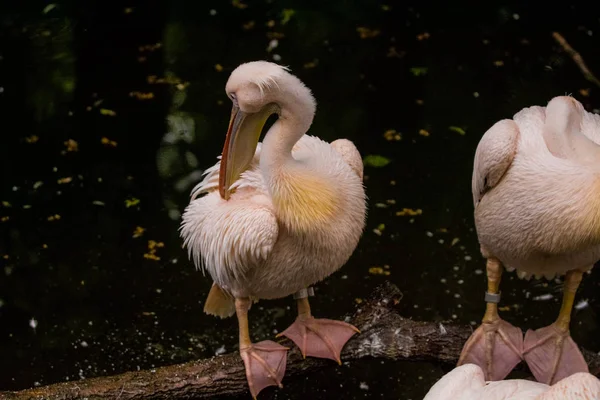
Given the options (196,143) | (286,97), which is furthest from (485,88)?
(286,97)

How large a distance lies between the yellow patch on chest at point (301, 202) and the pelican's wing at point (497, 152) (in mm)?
622

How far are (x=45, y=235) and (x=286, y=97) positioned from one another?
8.18ft

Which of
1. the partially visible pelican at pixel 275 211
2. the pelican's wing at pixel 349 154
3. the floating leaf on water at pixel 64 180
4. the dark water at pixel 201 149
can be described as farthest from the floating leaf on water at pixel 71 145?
the pelican's wing at pixel 349 154

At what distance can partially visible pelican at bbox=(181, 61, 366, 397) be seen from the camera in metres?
3.11

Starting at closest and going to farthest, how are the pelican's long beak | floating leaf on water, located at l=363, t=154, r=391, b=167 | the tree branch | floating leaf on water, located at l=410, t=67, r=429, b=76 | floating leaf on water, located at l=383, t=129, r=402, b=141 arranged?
the pelican's long beak, the tree branch, floating leaf on water, located at l=363, t=154, r=391, b=167, floating leaf on water, located at l=383, t=129, r=402, b=141, floating leaf on water, located at l=410, t=67, r=429, b=76

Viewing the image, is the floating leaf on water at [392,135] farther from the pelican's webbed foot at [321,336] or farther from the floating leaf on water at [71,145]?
the pelican's webbed foot at [321,336]

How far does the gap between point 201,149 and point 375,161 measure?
113 centimetres

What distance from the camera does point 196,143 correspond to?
5.85 metres

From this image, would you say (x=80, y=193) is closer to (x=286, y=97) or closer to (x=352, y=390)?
(x=352, y=390)

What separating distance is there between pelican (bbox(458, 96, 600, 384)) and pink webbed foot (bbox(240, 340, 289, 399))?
72cm

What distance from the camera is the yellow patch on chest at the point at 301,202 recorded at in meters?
3.12

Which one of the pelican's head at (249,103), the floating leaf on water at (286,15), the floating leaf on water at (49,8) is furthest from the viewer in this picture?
the floating leaf on water at (49,8)

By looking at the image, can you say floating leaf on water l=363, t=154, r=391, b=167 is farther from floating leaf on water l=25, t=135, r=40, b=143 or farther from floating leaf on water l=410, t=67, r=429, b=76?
floating leaf on water l=25, t=135, r=40, b=143

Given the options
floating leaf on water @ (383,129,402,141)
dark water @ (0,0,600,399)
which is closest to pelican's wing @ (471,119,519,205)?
dark water @ (0,0,600,399)
